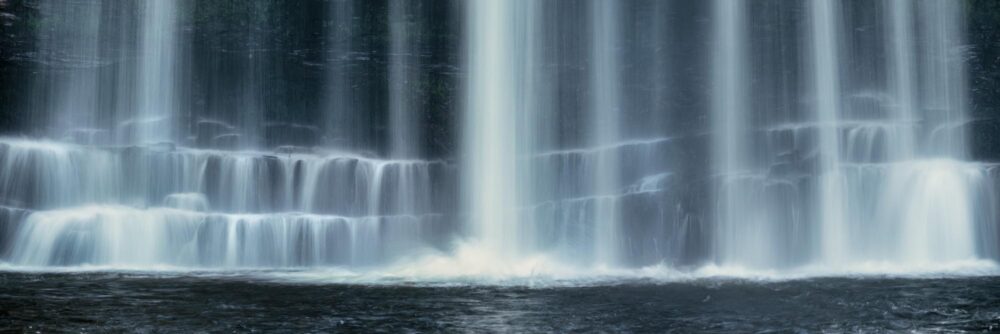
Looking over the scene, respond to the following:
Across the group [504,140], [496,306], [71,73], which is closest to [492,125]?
[504,140]

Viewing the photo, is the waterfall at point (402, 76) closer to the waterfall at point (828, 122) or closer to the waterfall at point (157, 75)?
the waterfall at point (157, 75)

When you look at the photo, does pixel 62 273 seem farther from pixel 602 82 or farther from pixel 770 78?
pixel 770 78

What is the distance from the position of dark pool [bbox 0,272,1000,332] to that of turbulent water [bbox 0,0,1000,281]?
4.01 m

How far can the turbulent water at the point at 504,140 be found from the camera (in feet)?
79.2

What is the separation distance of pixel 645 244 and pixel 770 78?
5.28 m

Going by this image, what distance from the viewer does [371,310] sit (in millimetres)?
15359

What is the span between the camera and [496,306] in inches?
626

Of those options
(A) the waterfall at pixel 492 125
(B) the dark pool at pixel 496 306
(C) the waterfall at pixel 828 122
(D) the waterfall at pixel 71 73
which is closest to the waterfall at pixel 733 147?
(C) the waterfall at pixel 828 122

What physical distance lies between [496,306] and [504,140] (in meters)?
10.2

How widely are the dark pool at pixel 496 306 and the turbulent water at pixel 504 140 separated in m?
4.01

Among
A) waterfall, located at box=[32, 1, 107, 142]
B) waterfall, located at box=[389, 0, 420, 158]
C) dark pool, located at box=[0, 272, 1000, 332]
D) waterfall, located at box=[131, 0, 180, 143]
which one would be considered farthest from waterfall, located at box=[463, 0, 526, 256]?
waterfall, located at box=[32, 1, 107, 142]

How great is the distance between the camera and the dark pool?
1367 centimetres

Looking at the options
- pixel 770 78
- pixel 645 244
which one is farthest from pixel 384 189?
pixel 770 78

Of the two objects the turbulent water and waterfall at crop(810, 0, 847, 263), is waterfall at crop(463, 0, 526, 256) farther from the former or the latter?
waterfall at crop(810, 0, 847, 263)
